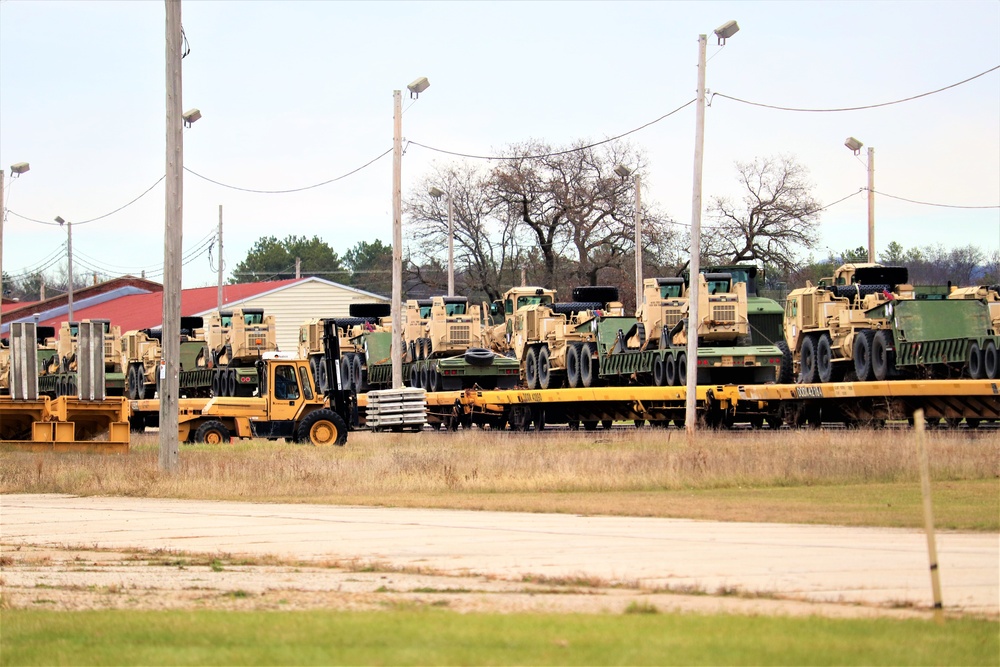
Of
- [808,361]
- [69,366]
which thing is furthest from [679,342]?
[69,366]

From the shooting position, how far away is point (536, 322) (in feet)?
128

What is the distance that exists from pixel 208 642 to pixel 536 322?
3108cm

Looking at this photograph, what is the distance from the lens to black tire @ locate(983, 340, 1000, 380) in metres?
24.6

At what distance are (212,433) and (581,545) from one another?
825 inches

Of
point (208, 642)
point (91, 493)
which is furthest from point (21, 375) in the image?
point (208, 642)

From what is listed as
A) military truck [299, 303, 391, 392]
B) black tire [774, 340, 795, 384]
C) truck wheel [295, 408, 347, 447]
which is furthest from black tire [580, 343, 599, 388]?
military truck [299, 303, 391, 392]

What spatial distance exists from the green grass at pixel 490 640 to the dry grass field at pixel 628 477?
583 centimetres

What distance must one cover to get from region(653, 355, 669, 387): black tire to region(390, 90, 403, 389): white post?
6.03 meters

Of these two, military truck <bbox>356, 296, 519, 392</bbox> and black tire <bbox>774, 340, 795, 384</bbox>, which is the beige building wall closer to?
military truck <bbox>356, 296, 519, 392</bbox>

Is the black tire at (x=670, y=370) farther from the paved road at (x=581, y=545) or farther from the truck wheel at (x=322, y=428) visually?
the paved road at (x=581, y=545)

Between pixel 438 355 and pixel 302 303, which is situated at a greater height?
pixel 302 303

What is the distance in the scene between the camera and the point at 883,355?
27.2 meters

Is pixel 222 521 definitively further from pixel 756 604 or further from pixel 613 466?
pixel 756 604

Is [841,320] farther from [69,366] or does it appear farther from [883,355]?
[69,366]
